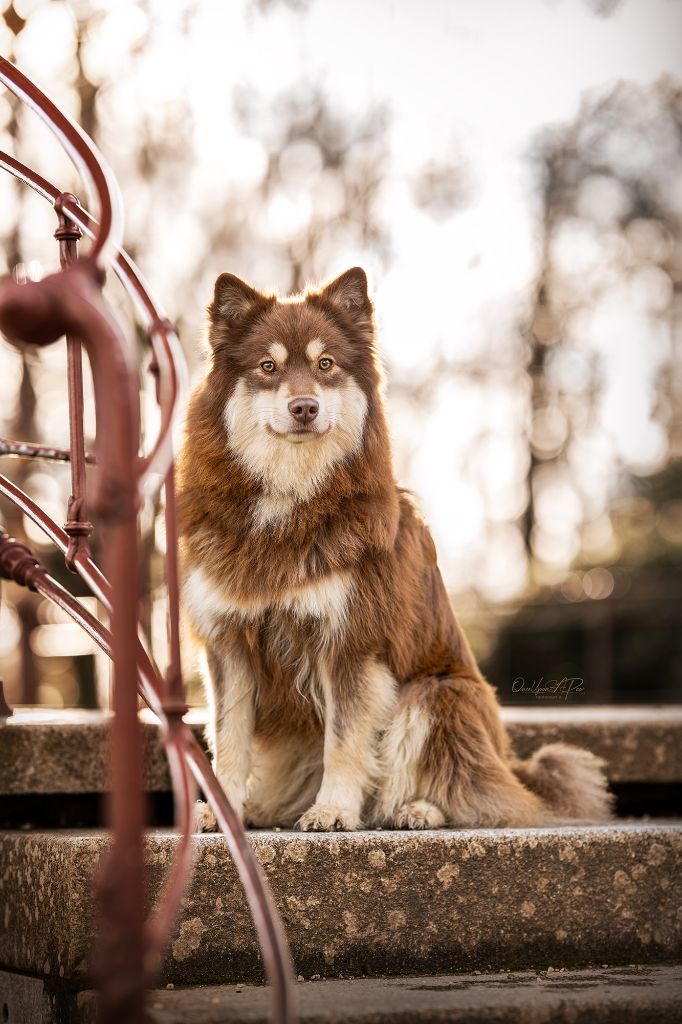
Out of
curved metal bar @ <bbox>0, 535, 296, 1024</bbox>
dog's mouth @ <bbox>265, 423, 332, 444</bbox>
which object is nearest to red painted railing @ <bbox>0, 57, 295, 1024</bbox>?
curved metal bar @ <bbox>0, 535, 296, 1024</bbox>

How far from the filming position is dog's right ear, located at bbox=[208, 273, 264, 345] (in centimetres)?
354

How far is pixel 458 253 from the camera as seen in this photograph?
9586mm

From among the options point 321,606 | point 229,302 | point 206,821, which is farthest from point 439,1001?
point 229,302

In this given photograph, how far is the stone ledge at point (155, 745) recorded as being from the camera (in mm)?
3385

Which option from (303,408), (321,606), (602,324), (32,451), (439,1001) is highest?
(602,324)

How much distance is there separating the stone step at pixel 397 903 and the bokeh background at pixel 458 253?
2800mm

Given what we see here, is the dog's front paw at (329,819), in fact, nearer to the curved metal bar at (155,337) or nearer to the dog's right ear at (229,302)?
the curved metal bar at (155,337)

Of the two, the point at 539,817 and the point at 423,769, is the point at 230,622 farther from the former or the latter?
the point at 539,817

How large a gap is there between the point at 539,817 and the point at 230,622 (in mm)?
1047

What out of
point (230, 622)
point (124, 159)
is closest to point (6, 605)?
point (124, 159)

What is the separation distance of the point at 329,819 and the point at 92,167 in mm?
1945

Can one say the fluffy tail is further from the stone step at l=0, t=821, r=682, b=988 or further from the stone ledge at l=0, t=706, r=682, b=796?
the stone step at l=0, t=821, r=682, b=988

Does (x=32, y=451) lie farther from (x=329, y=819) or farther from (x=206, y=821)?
(x=329, y=819)

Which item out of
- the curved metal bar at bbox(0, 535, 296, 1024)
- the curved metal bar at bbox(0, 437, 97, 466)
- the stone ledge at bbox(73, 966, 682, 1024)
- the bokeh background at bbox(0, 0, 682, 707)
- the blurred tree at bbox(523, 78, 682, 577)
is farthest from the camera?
the blurred tree at bbox(523, 78, 682, 577)
